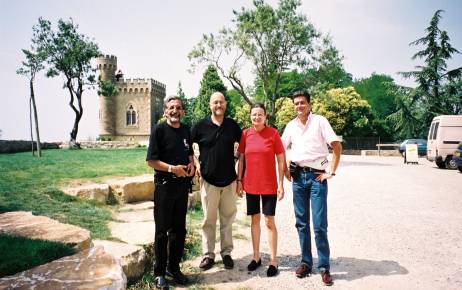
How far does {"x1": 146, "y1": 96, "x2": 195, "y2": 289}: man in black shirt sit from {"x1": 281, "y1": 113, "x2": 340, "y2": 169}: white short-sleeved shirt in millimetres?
1295

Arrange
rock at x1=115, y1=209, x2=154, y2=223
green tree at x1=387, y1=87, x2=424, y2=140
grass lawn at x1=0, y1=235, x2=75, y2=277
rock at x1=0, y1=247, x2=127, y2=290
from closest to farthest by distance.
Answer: rock at x1=0, y1=247, x2=127, y2=290 → grass lawn at x1=0, y1=235, x2=75, y2=277 → rock at x1=115, y1=209, x2=154, y2=223 → green tree at x1=387, y1=87, x2=424, y2=140

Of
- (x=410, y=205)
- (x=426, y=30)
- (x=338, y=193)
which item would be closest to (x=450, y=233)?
(x=410, y=205)

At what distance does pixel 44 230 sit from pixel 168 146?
1600mm

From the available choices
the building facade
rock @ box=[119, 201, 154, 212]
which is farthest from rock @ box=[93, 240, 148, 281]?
Answer: the building facade

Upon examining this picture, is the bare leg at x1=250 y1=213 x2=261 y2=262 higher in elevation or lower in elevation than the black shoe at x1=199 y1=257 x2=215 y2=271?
higher

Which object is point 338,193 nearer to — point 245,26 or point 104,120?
point 245,26

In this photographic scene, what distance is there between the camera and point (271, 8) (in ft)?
68.4

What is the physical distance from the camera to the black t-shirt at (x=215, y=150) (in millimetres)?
4191

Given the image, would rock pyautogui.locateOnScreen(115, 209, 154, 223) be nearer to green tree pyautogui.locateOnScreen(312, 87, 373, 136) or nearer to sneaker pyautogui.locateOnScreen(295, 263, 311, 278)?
sneaker pyautogui.locateOnScreen(295, 263, 311, 278)

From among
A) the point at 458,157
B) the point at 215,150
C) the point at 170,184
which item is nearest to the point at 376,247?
the point at 215,150

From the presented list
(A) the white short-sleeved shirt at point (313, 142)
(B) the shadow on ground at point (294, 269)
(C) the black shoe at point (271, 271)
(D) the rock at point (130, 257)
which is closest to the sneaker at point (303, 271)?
(B) the shadow on ground at point (294, 269)

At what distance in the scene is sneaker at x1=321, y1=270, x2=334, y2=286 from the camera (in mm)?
3750

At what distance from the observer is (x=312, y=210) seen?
4023 mm

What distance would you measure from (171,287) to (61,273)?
1.42 m
